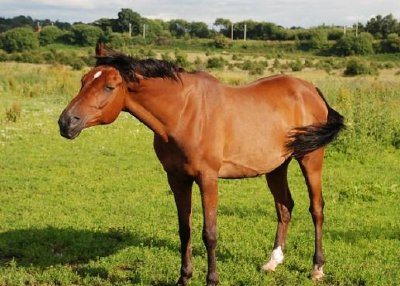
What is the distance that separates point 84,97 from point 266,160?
185 centimetres

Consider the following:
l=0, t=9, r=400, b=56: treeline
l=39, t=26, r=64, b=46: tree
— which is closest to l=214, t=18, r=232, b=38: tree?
l=0, t=9, r=400, b=56: treeline

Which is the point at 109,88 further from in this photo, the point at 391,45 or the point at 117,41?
the point at 391,45

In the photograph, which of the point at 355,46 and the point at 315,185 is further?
the point at 355,46

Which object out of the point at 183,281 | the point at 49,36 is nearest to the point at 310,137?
the point at 183,281

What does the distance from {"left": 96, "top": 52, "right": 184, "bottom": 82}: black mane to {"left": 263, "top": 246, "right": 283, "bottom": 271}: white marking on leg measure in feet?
7.18

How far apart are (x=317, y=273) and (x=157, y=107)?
7.69 feet

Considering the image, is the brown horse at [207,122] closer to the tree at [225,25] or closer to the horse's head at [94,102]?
the horse's head at [94,102]

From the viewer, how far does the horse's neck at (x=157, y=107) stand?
13.8ft

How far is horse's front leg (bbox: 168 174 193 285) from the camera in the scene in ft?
15.3

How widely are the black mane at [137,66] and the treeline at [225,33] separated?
3615cm

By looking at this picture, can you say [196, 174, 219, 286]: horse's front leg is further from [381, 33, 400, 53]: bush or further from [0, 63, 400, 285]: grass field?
[381, 33, 400, 53]: bush

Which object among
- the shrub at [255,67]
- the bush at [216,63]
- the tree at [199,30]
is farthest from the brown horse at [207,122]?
the tree at [199,30]

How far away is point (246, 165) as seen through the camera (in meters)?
4.68

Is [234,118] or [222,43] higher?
[222,43]
